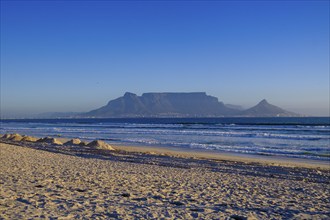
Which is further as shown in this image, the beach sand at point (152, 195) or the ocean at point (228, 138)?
the ocean at point (228, 138)

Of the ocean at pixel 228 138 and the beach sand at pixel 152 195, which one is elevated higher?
the beach sand at pixel 152 195

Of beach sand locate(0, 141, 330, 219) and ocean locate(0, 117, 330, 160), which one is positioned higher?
beach sand locate(0, 141, 330, 219)

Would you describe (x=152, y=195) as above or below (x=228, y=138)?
above

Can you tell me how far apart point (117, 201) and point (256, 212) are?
2.68 meters

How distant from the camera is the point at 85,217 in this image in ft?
18.9

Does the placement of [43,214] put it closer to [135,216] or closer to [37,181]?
[135,216]

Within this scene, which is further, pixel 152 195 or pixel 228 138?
pixel 228 138

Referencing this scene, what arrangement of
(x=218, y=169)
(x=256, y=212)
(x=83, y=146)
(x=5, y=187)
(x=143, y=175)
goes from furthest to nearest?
1. (x=83, y=146)
2. (x=218, y=169)
3. (x=143, y=175)
4. (x=5, y=187)
5. (x=256, y=212)

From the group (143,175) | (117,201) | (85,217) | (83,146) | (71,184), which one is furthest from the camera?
(83,146)

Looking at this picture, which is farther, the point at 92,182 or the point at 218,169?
the point at 218,169

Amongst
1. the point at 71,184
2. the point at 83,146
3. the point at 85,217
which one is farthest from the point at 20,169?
the point at 83,146

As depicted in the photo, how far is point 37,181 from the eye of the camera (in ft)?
29.0

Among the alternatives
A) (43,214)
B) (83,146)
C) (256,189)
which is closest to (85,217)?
(43,214)

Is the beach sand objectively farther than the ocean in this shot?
No
